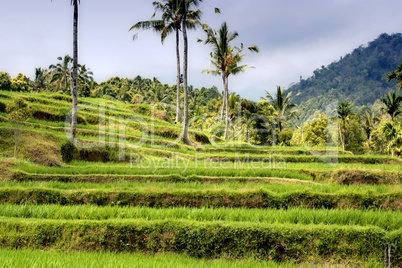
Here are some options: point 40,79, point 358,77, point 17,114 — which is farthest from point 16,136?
point 358,77

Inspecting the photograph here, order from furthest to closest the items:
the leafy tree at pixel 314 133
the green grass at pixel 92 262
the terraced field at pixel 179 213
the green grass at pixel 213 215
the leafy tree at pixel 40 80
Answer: the leafy tree at pixel 40 80
the leafy tree at pixel 314 133
the green grass at pixel 213 215
the terraced field at pixel 179 213
the green grass at pixel 92 262

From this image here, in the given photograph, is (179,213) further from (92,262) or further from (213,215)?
(92,262)

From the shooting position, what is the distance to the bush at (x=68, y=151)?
1059 cm

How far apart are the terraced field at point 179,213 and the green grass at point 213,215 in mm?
21

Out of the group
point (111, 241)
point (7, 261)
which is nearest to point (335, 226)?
point (111, 241)

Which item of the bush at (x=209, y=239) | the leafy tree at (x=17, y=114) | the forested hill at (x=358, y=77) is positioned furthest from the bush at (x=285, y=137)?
the forested hill at (x=358, y=77)

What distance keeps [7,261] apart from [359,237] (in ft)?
17.8

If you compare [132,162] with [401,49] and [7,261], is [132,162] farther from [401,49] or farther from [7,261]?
[401,49]

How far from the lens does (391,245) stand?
488cm

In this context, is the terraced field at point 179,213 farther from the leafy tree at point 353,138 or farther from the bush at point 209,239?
the leafy tree at point 353,138

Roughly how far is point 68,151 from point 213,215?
7.39m

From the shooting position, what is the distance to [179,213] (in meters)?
6.01

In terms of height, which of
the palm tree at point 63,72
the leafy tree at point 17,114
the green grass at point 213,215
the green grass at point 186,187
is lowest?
the green grass at point 213,215

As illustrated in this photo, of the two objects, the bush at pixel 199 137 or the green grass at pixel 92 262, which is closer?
the green grass at pixel 92 262
